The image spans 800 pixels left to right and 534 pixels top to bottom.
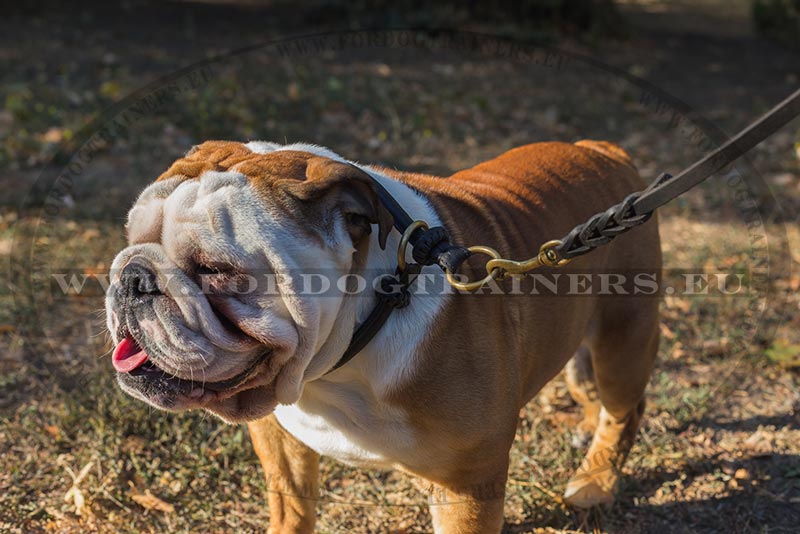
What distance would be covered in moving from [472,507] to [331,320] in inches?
29.4

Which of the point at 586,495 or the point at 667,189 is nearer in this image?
the point at 667,189

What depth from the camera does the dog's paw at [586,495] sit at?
10.6 feet

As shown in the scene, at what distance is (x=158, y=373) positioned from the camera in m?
2.17

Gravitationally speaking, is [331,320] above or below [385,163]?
above

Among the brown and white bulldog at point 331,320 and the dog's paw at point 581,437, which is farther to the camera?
the dog's paw at point 581,437

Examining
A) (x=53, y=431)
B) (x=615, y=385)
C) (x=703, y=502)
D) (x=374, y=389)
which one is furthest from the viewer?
(x=53, y=431)

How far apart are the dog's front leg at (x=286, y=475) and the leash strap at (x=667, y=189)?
1.09 meters

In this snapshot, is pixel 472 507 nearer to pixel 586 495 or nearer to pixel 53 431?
pixel 586 495

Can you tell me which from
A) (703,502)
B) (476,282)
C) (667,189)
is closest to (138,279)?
(476,282)

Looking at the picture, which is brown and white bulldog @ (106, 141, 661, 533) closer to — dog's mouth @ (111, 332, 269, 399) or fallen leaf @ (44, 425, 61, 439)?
dog's mouth @ (111, 332, 269, 399)

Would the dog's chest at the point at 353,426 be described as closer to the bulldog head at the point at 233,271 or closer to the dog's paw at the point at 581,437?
the bulldog head at the point at 233,271

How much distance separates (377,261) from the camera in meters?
2.27

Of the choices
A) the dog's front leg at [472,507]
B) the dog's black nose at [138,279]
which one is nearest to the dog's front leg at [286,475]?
the dog's front leg at [472,507]

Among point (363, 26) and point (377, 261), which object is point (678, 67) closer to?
point (363, 26)
